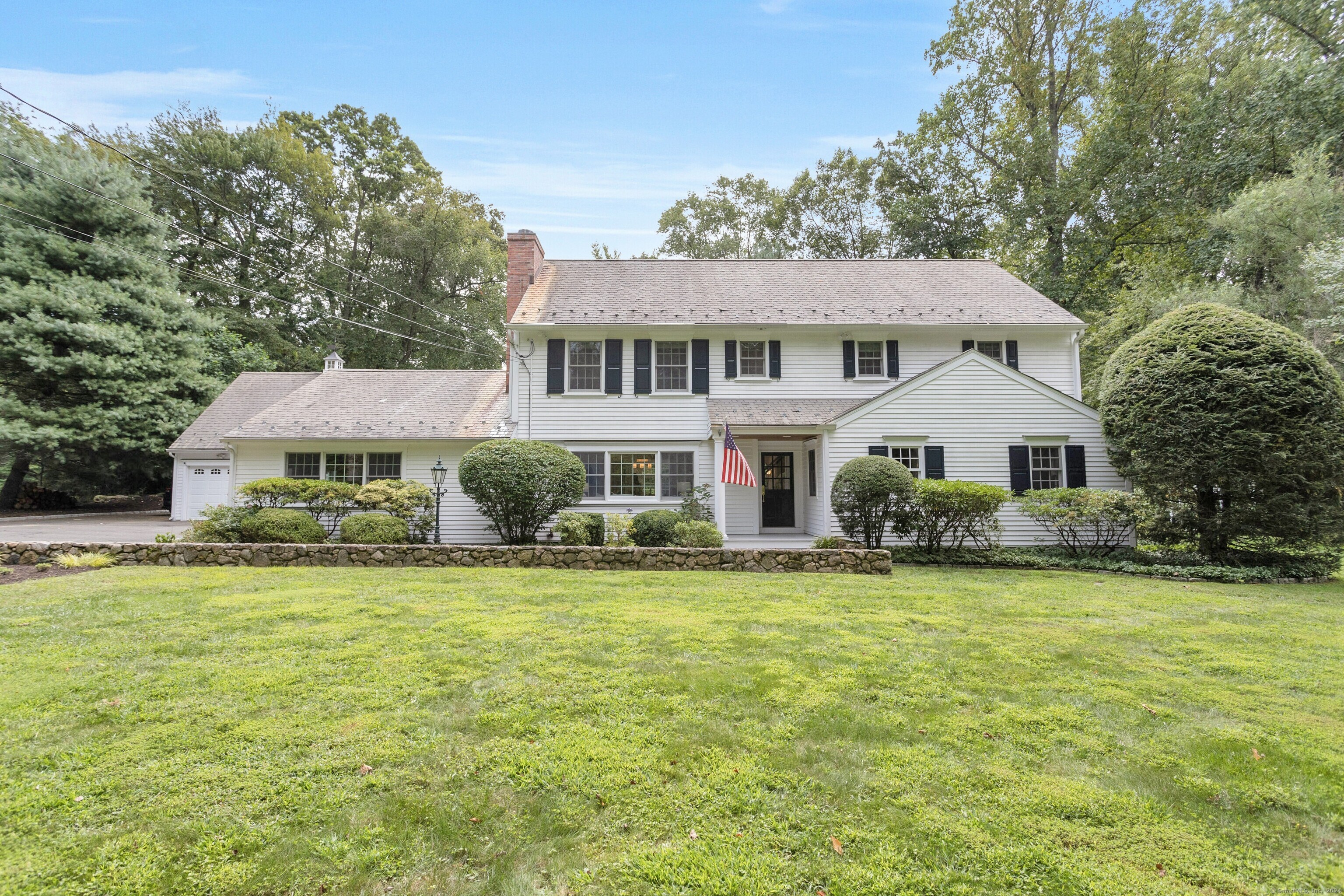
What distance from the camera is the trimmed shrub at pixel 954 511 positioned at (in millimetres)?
10781

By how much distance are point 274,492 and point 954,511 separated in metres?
14.6

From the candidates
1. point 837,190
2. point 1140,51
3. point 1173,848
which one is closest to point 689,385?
point 1173,848

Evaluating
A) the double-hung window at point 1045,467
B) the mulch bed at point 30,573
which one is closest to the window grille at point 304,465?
the mulch bed at point 30,573

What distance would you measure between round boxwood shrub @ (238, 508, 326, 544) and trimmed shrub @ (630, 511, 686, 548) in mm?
6408

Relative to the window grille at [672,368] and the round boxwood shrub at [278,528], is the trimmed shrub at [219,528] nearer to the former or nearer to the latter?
the round boxwood shrub at [278,528]

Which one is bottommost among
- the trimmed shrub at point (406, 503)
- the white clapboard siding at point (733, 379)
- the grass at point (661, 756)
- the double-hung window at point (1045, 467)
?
the grass at point (661, 756)

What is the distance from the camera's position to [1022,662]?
16.4ft

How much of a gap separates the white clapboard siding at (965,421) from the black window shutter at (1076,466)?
2.23 feet

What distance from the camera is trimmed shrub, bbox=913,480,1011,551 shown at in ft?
35.4

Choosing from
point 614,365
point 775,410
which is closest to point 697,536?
point 775,410

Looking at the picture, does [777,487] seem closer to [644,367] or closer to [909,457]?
[909,457]

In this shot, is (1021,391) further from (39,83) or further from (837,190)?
(39,83)

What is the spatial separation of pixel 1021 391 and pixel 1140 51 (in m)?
17.8

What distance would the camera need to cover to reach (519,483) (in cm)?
1162
